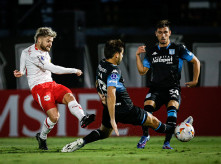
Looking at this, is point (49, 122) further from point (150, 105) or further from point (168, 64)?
point (168, 64)

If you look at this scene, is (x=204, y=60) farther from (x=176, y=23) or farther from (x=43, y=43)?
(x=43, y=43)

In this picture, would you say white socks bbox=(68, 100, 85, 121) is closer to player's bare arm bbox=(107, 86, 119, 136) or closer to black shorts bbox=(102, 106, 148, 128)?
black shorts bbox=(102, 106, 148, 128)

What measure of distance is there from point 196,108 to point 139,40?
319 centimetres

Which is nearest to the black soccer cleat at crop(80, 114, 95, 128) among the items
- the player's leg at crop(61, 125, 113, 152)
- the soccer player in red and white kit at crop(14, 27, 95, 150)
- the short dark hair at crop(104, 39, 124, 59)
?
the player's leg at crop(61, 125, 113, 152)

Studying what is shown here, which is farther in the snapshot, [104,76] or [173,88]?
[173,88]

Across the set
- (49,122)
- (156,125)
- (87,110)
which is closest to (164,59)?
(156,125)

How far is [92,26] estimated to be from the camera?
16125 mm

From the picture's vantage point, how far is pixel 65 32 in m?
13.4

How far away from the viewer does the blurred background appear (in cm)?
1345

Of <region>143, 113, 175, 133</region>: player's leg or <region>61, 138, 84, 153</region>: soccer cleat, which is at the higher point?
<region>143, 113, 175, 133</region>: player's leg

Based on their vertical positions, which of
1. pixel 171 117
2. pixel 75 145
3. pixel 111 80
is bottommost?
pixel 75 145

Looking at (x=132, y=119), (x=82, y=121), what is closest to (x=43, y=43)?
(x=82, y=121)

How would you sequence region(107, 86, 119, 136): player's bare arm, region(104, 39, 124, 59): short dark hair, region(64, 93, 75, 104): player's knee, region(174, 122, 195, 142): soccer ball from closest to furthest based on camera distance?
1. region(107, 86, 119, 136): player's bare arm
2. region(104, 39, 124, 59): short dark hair
3. region(174, 122, 195, 142): soccer ball
4. region(64, 93, 75, 104): player's knee

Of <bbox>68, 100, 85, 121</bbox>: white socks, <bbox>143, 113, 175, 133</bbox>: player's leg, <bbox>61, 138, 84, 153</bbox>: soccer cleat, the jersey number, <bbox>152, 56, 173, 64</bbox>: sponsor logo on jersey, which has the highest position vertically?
<bbox>152, 56, 173, 64</bbox>: sponsor logo on jersey
